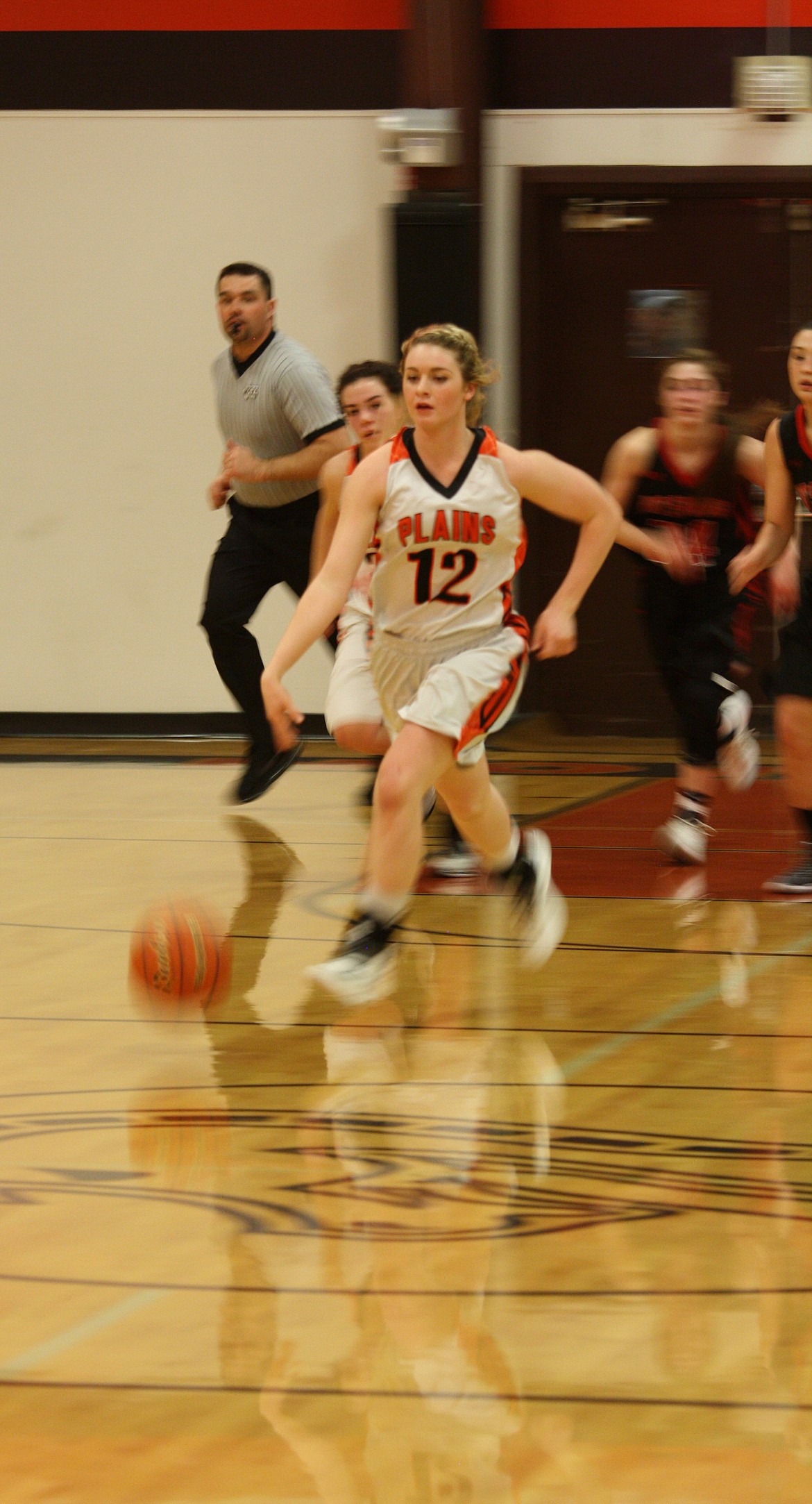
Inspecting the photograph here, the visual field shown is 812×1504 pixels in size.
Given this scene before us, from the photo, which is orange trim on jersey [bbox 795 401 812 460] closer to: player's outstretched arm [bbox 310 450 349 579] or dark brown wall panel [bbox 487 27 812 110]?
player's outstretched arm [bbox 310 450 349 579]

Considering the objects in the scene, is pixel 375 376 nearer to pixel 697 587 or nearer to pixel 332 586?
pixel 697 587

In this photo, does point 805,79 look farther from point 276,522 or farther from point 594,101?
point 276,522

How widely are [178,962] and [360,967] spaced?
0.38 m

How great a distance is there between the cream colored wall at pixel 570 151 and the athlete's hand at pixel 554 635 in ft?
15.3

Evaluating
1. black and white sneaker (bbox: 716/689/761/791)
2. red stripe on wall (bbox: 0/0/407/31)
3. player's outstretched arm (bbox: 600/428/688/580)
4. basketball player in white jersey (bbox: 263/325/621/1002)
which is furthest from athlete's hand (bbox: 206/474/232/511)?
red stripe on wall (bbox: 0/0/407/31)

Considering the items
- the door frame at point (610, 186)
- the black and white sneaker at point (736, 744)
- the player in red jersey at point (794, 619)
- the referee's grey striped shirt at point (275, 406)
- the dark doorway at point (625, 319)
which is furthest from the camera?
the dark doorway at point (625, 319)

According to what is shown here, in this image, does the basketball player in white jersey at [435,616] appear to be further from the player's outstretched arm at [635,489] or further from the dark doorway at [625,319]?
the dark doorway at [625,319]

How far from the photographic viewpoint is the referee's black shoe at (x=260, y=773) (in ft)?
21.9

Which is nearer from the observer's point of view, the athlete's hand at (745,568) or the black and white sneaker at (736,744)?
the athlete's hand at (745,568)

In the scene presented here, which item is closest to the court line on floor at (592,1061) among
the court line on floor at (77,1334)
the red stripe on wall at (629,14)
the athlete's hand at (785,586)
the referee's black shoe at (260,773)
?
the court line on floor at (77,1334)

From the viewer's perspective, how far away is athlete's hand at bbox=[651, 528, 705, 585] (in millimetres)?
5699

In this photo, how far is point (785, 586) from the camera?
517 centimetres

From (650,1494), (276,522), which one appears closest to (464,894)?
(276,522)

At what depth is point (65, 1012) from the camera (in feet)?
12.8
